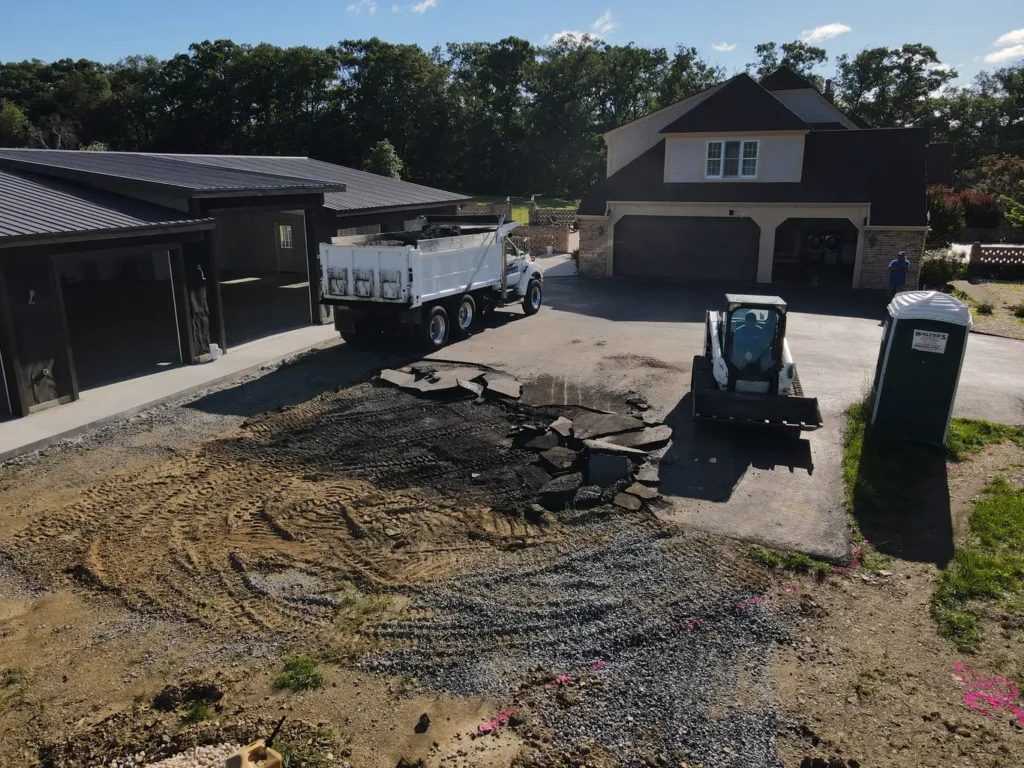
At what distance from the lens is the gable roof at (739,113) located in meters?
24.8

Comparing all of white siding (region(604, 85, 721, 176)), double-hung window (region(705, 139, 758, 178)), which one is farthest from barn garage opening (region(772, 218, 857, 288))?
white siding (region(604, 85, 721, 176))

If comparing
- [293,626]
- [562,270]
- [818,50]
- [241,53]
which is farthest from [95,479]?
[818,50]

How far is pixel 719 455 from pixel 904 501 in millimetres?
2385

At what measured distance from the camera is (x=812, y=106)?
30.4 meters

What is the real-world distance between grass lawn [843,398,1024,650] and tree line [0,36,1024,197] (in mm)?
51167

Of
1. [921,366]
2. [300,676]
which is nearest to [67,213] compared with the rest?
[300,676]

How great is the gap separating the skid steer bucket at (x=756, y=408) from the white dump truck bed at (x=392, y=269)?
653 centimetres

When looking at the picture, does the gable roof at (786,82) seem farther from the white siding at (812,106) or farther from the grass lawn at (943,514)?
the grass lawn at (943,514)

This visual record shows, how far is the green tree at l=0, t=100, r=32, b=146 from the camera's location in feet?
170

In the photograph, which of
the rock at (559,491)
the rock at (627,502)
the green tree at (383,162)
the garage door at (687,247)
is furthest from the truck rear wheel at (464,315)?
the green tree at (383,162)

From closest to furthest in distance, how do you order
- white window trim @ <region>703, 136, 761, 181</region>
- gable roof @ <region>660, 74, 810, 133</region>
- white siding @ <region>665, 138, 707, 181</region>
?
gable roof @ <region>660, 74, 810, 133</region> → white window trim @ <region>703, 136, 761, 181</region> → white siding @ <region>665, 138, 707, 181</region>

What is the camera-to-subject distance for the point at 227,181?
1641 cm

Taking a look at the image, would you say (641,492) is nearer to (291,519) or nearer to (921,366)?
(291,519)

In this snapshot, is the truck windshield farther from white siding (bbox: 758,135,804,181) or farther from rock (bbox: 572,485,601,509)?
white siding (bbox: 758,135,804,181)
